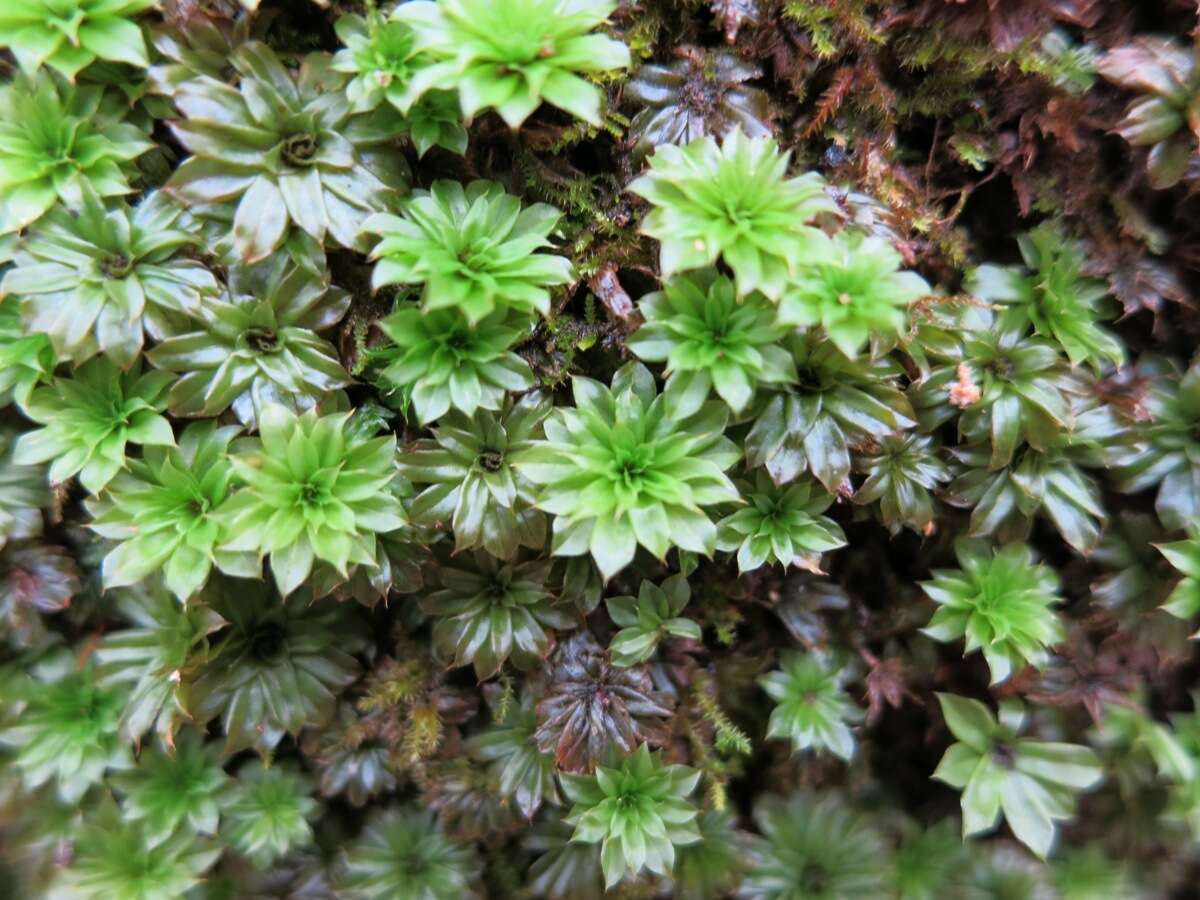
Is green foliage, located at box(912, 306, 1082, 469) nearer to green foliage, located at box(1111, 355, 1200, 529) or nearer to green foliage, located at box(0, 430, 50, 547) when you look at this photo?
green foliage, located at box(1111, 355, 1200, 529)

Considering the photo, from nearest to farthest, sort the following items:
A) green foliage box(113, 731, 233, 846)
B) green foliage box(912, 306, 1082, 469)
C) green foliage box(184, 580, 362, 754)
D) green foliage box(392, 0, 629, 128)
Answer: green foliage box(392, 0, 629, 128)
green foliage box(912, 306, 1082, 469)
green foliage box(184, 580, 362, 754)
green foliage box(113, 731, 233, 846)

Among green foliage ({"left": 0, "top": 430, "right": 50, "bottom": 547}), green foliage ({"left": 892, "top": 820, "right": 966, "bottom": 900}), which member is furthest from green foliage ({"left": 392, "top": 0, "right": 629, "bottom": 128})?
green foliage ({"left": 892, "top": 820, "right": 966, "bottom": 900})

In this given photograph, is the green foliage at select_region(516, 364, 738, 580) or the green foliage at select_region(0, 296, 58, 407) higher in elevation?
the green foliage at select_region(516, 364, 738, 580)

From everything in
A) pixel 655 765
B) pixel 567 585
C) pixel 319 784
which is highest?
pixel 567 585

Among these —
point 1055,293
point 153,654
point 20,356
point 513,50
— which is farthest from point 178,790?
point 1055,293

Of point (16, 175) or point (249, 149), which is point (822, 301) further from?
point (16, 175)

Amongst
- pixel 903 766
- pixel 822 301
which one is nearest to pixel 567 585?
pixel 822 301

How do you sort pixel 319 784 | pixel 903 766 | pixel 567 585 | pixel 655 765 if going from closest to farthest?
pixel 567 585 < pixel 655 765 < pixel 319 784 < pixel 903 766
